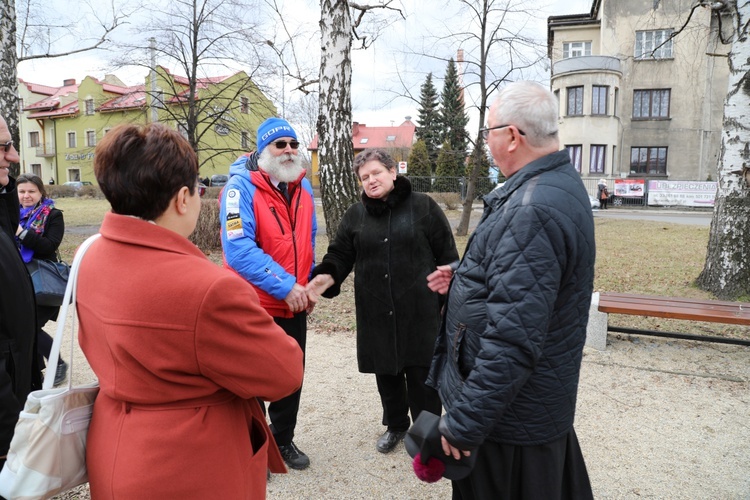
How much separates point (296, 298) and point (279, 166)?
830 millimetres

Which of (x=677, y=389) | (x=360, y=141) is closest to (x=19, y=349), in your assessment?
(x=677, y=389)

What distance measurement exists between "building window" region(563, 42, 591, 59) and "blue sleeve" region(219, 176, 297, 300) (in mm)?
39668

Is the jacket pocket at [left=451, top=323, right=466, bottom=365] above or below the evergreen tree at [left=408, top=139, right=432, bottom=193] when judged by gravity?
below

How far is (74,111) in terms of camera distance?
4956cm

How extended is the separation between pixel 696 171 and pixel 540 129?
126 feet

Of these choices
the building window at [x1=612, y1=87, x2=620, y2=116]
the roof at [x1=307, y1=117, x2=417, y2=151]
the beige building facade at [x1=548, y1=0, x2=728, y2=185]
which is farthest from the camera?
the roof at [x1=307, y1=117, x2=417, y2=151]

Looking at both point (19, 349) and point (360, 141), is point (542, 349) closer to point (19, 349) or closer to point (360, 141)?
point (19, 349)

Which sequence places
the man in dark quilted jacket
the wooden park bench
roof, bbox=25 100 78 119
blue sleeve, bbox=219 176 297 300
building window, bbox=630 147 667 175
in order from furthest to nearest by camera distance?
roof, bbox=25 100 78 119, building window, bbox=630 147 667 175, the wooden park bench, blue sleeve, bbox=219 176 297 300, the man in dark quilted jacket

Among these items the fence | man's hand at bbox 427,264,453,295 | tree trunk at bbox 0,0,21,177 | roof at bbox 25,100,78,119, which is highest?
roof at bbox 25,100,78,119

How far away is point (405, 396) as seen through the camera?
3.82 metres

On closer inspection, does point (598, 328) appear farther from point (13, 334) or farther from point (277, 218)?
point (13, 334)

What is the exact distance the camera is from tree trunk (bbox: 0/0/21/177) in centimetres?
811

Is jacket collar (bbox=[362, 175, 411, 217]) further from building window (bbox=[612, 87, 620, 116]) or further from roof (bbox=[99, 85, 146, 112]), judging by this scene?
building window (bbox=[612, 87, 620, 116])

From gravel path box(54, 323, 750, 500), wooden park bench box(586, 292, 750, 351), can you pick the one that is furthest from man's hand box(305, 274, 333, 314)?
wooden park bench box(586, 292, 750, 351)
